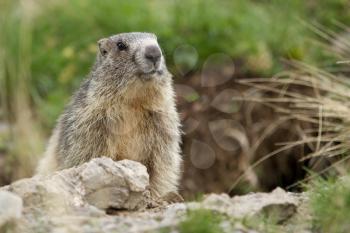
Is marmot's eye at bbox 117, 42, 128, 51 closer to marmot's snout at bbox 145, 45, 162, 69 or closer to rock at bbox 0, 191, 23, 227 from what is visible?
marmot's snout at bbox 145, 45, 162, 69

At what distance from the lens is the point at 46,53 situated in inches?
353

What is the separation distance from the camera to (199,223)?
3721 mm

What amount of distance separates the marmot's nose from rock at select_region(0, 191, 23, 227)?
182cm

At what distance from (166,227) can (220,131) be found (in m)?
4.99

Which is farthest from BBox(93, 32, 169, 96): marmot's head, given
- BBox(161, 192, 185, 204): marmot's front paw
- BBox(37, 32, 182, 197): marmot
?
BBox(161, 192, 185, 204): marmot's front paw

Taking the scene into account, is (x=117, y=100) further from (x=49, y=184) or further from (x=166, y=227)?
(x=166, y=227)

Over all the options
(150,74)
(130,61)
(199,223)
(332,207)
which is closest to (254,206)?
(332,207)

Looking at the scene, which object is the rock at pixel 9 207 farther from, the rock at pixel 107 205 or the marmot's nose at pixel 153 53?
the marmot's nose at pixel 153 53

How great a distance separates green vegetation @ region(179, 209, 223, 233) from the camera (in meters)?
3.71

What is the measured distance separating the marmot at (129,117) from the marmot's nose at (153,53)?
4 cm

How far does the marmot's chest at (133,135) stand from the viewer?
564 cm

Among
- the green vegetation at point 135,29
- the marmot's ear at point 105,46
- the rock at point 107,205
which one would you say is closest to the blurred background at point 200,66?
the green vegetation at point 135,29

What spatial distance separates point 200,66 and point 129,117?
346 centimetres

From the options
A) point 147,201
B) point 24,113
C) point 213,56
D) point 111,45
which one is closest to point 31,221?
point 147,201
